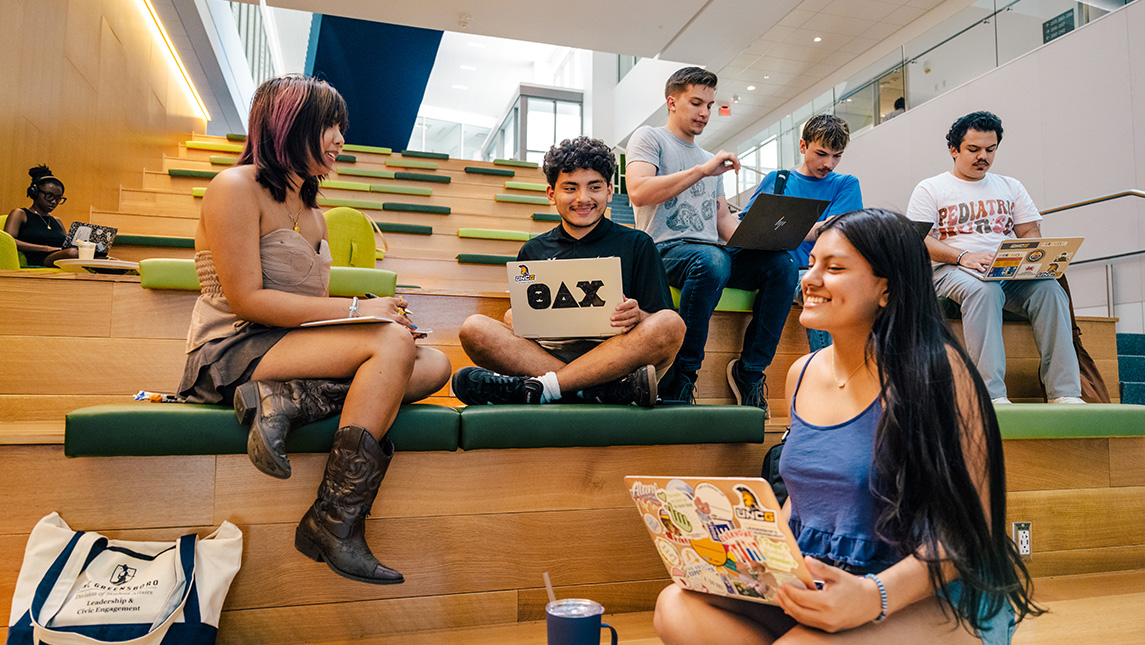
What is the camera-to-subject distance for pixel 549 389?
1.63 m

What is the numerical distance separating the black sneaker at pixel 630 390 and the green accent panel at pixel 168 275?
3.68ft

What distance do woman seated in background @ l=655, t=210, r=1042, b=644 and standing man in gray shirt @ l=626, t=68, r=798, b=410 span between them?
1.08 metres

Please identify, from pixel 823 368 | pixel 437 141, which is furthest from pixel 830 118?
pixel 437 141

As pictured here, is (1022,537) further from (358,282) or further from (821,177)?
(358,282)

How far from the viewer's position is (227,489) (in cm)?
129

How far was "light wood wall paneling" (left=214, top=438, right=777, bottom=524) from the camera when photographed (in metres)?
1.30

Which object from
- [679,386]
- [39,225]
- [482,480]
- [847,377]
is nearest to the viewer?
[847,377]

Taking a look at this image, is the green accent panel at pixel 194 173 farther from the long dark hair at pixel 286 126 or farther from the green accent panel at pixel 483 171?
the long dark hair at pixel 286 126

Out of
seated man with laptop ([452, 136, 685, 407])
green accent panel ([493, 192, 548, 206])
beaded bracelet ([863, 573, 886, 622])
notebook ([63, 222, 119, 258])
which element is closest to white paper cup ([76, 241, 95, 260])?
notebook ([63, 222, 119, 258])

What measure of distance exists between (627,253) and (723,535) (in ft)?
3.62

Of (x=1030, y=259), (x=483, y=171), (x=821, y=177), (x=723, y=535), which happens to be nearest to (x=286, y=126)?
(x=723, y=535)

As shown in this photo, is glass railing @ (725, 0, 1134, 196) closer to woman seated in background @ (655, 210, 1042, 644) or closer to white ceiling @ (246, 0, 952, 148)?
white ceiling @ (246, 0, 952, 148)

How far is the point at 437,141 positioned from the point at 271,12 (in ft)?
14.6

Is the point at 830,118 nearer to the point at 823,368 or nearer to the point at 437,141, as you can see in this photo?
the point at 823,368
